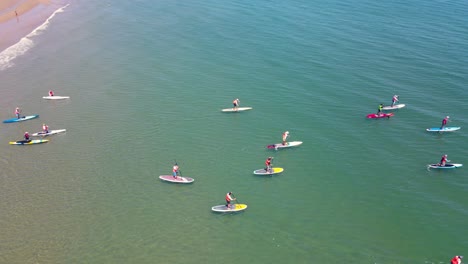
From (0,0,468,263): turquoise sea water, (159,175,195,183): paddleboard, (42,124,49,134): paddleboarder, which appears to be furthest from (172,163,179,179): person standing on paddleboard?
(42,124,49,134): paddleboarder

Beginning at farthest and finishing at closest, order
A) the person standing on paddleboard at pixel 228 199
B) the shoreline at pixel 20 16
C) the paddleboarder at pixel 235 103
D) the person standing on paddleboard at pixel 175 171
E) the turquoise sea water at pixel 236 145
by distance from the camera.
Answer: the shoreline at pixel 20 16 → the paddleboarder at pixel 235 103 → the person standing on paddleboard at pixel 175 171 → the person standing on paddleboard at pixel 228 199 → the turquoise sea water at pixel 236 145

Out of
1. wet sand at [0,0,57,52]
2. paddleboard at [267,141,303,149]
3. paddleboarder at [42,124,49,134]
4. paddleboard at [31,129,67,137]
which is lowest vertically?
paddleboard at [267,141,303,149]

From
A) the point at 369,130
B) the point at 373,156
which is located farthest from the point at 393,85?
the point at 373,156

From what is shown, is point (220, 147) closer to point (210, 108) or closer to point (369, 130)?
point (210, 108)

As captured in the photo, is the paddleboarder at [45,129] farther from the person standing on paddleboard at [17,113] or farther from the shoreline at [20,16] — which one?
the shoreline at [20,16]

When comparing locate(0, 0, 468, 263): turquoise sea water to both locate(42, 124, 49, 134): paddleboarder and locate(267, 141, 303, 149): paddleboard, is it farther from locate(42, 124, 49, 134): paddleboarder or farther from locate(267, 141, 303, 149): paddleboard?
locate(42, 124, 49, 134): paddleboarder

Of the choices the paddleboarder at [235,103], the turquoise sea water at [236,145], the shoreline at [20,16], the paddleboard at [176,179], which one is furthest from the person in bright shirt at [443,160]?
→ the shoreline at [20,16]
